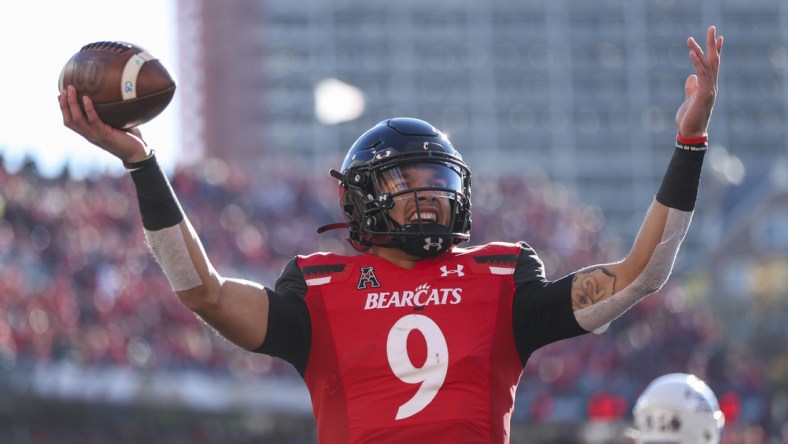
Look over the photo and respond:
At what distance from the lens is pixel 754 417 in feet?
70.5

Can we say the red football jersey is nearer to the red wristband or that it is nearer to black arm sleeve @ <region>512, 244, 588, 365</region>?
black arm sleeve @ <region>512, 244, 588, 365</region>

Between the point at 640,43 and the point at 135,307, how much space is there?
83.8 metres

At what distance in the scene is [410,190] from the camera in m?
4.34

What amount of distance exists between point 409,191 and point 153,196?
79 centimetres

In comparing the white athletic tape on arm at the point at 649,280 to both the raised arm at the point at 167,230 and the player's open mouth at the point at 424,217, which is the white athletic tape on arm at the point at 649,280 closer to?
the player's open mouth at the point at 424,217

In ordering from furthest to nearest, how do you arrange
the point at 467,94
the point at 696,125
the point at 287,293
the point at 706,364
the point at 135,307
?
the point at 467,94
the point at 706,364
the point at 135,307
the point at 287,293
the point at 696,125

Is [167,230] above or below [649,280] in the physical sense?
above

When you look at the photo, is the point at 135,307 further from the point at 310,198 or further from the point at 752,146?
the point at 752,146

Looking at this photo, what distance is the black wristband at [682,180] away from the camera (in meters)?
4.08

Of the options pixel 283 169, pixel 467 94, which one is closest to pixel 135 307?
pixel 283 169

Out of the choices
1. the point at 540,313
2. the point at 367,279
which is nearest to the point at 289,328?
the point at 367,279

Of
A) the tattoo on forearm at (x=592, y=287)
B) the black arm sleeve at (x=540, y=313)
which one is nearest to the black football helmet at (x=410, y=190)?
the black arm sleeve at (x=540, y=313)

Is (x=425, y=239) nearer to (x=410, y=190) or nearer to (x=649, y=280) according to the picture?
(x=410, y=190)

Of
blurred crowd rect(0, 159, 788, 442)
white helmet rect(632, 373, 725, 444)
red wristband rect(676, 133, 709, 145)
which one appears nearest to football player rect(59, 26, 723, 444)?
red wristband rect(676, 133, 709, 145)
